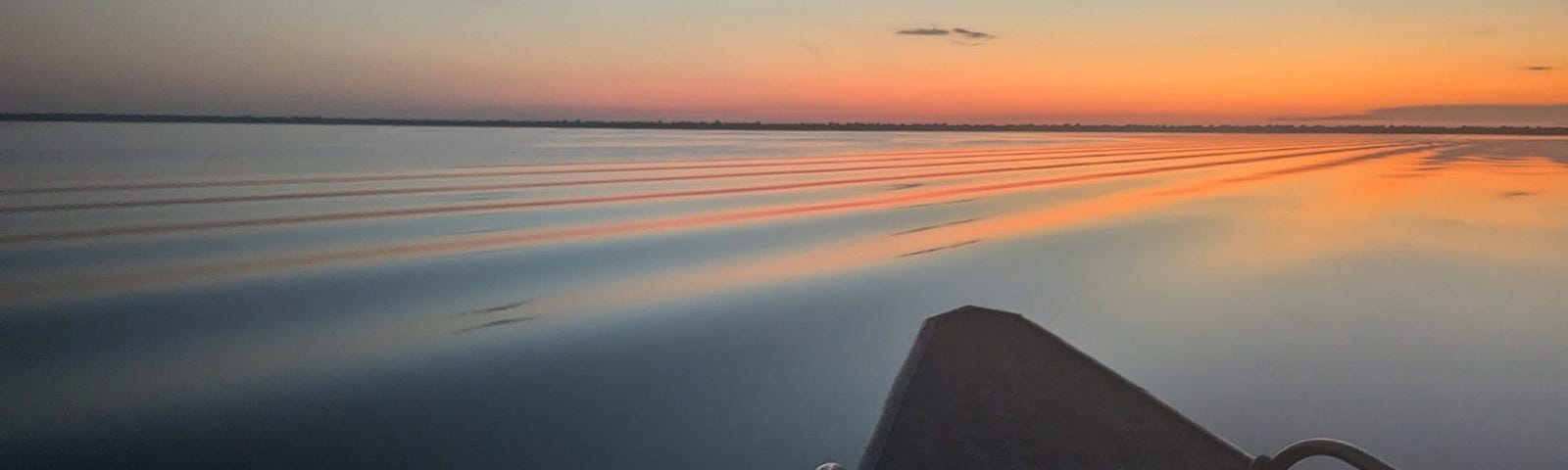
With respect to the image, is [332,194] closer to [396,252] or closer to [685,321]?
[396,252]

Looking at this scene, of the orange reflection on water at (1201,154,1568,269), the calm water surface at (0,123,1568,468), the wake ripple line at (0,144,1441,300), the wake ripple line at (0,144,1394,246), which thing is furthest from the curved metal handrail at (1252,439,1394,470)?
the wake ripple line at (0,144,1394,246)

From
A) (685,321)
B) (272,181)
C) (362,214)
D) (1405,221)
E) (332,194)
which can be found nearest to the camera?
(685,321)

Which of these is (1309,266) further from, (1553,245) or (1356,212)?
(1356,212)

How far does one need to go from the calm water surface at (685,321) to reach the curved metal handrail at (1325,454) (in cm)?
336

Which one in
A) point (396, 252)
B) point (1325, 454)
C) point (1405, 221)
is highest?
point (1325, 454)

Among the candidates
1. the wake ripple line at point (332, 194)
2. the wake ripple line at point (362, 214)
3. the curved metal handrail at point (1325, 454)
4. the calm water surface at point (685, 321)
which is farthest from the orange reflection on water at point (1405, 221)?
the wake ripple line at point (332, 194)

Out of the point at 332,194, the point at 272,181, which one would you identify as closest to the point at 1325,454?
the point at 332,194

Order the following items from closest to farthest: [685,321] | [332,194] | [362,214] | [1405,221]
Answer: [685,321], [362,214], [1405,221], [332,194]

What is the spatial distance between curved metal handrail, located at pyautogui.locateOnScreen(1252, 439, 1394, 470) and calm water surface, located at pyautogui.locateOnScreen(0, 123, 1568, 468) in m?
3.36

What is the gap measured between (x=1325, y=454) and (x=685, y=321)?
861 cm

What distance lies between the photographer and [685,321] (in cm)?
1184

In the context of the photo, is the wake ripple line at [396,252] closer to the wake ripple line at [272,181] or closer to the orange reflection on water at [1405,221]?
the orange reflection on water at [1405,221]

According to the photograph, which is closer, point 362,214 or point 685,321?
point 685,321

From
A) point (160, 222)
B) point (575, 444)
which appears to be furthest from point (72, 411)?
point (160, 222)
